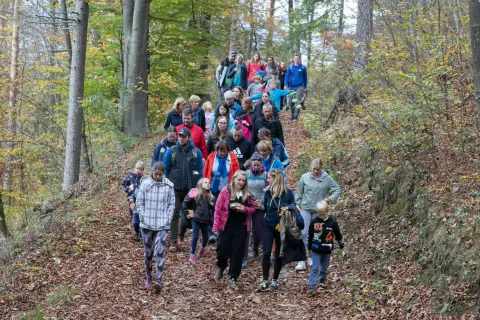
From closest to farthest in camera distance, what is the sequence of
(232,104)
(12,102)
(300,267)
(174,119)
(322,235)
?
(322,235)
(300,267)
(174,119)
(232,104)
(12,102)

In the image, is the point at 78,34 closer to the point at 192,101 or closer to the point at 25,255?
the point at 192,101

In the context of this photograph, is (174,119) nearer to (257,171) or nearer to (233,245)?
(257,171)

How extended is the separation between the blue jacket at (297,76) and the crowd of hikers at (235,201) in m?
7.48

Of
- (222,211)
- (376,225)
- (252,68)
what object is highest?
(252,68)

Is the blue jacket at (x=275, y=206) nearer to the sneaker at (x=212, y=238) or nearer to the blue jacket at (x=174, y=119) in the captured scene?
the sneaker at (x=212, y=238)

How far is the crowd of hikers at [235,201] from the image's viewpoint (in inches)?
309

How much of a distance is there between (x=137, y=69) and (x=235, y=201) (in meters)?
11.6

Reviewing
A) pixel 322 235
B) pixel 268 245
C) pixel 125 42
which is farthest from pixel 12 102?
pixel 322 235

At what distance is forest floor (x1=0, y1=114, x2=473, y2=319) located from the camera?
6.94 metres

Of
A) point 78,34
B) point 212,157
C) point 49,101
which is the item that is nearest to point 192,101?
point 212,157

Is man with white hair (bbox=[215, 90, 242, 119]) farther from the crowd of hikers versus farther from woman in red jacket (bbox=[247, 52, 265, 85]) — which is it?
woman in red jacket (bbox=[247, 52, 265, 85])

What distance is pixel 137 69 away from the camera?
18.2 meters

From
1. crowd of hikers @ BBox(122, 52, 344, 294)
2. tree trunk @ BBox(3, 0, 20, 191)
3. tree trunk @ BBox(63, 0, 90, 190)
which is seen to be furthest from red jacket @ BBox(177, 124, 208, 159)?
tree trunk @ BBox(3, 0, 20, 191)

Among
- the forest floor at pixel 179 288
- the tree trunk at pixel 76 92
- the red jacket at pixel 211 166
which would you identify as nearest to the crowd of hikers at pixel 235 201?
the red jacket at pixel 211 166
